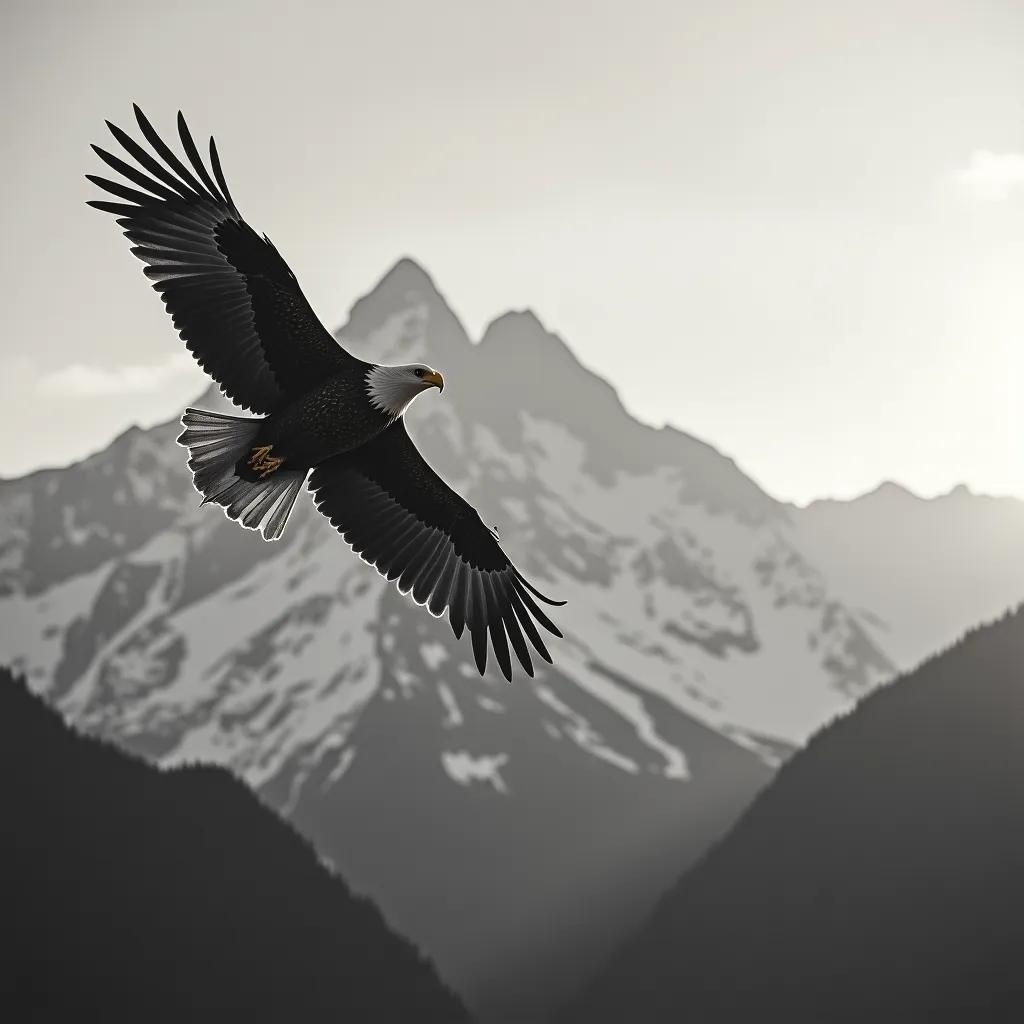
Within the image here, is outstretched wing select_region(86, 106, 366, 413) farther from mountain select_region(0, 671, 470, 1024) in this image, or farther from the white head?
mountain select_region(0, 671, 470, 1024)

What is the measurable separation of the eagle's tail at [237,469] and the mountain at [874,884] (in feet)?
476

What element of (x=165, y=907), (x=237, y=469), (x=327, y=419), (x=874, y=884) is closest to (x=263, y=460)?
(x=237, y=469)

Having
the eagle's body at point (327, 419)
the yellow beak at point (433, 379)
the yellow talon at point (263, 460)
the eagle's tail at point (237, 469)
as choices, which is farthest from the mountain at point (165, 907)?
the yellow beak at point (433, 379)

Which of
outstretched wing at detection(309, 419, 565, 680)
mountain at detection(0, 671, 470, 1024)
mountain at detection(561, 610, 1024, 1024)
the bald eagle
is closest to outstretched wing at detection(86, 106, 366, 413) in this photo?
the bald eagle

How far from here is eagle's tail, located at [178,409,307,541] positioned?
50.1 ft

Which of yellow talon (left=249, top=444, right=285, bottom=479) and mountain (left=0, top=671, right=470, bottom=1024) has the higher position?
yellow talon (left=249, top=444, right=285, bottom=479)

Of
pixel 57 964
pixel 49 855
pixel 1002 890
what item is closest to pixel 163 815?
pixel 49 855

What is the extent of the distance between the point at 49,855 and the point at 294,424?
12490 cm

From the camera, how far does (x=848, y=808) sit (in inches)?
7057

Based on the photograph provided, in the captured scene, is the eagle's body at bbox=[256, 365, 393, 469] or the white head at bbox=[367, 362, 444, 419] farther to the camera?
the eagle's body at bbox=[256, 365, 393, 469]

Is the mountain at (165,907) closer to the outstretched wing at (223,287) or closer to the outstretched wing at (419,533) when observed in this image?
the outstretched wing at (419,533)

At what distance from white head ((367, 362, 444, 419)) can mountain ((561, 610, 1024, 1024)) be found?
145391 millimetres

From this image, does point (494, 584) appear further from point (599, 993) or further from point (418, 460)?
point (599, 993)

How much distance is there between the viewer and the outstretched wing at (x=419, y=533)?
16.9 meters
